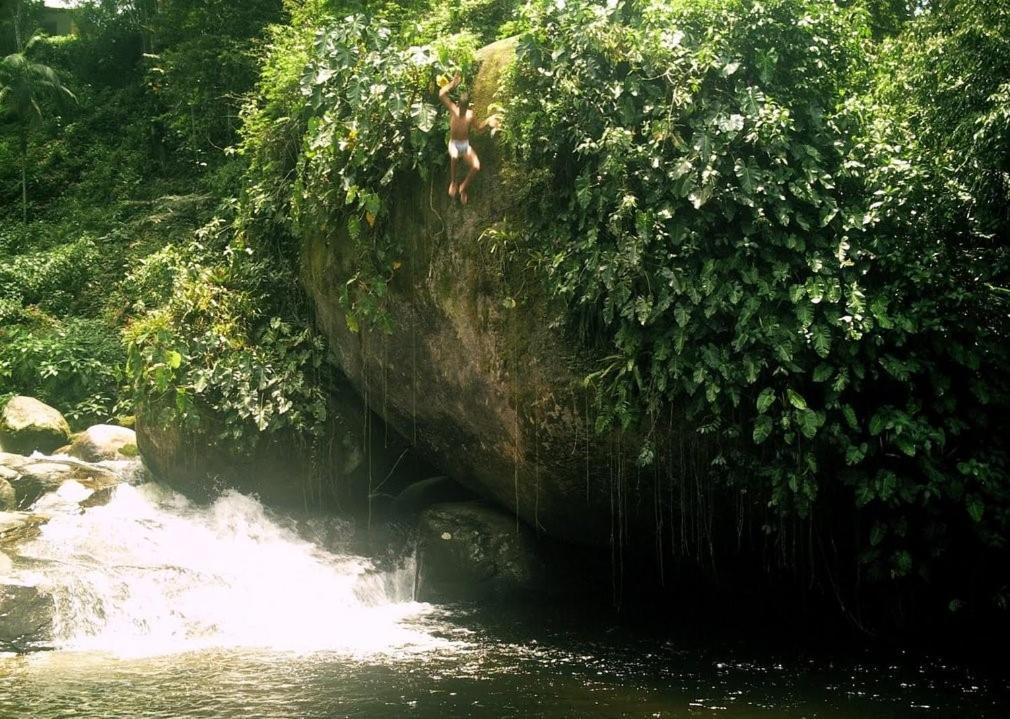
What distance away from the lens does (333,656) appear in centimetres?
708

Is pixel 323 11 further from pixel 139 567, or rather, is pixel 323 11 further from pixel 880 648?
pixel 880 648

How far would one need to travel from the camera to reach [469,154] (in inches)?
324

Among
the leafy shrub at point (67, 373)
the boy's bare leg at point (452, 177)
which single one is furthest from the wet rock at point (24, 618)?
the leafy shrub at point (67, 373)

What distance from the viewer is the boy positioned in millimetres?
8234

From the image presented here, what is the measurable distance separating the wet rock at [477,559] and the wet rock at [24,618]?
10.9ft

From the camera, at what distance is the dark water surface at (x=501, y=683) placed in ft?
19.2

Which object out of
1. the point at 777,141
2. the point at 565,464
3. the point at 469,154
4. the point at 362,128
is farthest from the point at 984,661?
the point at 362,128

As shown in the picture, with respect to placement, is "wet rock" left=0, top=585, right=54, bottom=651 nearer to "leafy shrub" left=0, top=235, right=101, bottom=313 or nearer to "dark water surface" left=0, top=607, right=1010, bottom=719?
"dark water surface" left=0, top=607, right=1010, bottom=719

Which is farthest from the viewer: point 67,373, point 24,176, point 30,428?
point 24,176

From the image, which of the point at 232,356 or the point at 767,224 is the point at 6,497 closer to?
the point at 232,356

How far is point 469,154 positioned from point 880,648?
17.7ft

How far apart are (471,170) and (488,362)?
175cm

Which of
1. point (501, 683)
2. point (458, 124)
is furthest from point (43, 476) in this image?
point (501, 683)

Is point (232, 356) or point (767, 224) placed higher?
point (767, 224)
